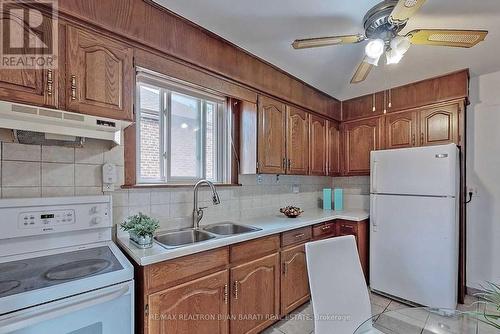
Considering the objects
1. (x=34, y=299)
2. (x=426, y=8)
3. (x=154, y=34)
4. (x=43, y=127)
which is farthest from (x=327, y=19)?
(x=34, y=299)

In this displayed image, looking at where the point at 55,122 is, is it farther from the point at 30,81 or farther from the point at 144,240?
the point at 144,240

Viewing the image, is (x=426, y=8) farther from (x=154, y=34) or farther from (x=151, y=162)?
(x=151, y=162)

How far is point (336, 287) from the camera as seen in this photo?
51.3 inches

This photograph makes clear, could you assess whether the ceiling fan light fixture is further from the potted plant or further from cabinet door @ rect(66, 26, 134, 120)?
the potted plant

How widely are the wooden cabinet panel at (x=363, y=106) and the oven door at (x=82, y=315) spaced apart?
3.16m

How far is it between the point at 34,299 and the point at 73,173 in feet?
2.67

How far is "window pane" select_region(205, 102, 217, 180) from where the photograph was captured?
2.38 meters

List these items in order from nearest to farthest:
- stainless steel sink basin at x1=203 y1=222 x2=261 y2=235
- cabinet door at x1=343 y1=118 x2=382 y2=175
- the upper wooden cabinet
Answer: stainless steel sink basin at x1=203 y1=222 x2=261 y2=235
the upper wooden cabinet
cabinet door at x1=343 y1=118 x2=382 y2=175

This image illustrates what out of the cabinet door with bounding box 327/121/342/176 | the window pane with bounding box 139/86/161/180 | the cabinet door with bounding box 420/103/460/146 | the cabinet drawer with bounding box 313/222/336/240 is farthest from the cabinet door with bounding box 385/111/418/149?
the window pane with bounding box 139/86/161/180

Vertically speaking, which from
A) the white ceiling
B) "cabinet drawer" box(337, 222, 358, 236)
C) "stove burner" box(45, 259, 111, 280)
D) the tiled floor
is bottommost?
the tiled floor

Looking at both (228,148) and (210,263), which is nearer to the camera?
(210,263)

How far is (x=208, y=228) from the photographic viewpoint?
83.7 inches

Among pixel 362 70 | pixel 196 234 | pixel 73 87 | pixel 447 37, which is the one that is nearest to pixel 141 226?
pixel 196 234

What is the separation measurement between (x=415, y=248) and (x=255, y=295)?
1.64 meters
